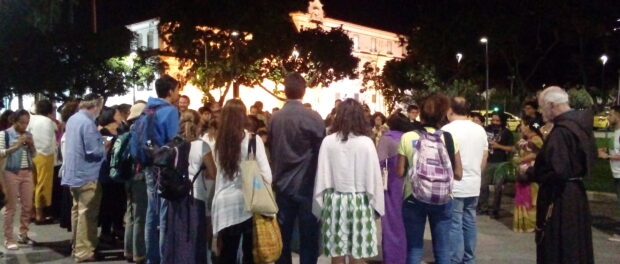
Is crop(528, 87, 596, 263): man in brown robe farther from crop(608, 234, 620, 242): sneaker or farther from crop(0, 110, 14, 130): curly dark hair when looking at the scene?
Result: crop(0, 110, 14, 130): curly dark hair

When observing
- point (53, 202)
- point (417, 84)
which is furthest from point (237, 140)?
point (417, 84)

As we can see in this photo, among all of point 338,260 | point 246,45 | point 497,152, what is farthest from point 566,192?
point 246,45

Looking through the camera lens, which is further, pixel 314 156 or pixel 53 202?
pixel 53 202

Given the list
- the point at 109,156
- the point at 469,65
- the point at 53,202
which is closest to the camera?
the point at 109,156

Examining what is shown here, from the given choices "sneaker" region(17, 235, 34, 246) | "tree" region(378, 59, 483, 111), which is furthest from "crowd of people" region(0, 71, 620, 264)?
"tree" region(378, 59, 483, 111)

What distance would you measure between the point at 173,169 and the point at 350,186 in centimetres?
165

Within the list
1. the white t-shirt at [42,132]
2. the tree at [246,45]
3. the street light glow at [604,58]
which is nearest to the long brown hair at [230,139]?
the white t-shirt at [42,132]

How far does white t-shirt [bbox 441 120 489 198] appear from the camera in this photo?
23.3ft

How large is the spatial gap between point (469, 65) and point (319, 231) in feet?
166

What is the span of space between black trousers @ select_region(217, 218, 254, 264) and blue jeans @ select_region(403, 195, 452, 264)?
1.52 meters

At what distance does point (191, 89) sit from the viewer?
71062 mm

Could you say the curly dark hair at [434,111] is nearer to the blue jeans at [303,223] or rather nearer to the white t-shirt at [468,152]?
the white t-shirt at [468,152]

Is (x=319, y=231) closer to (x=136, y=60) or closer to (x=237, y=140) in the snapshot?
(x=237, y=140)

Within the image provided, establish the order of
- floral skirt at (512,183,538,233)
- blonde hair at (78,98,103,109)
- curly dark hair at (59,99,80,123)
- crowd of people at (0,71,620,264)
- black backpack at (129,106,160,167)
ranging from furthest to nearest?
floral skirt at (512,183,538,233), curly dark hair at (59,99,80,123), blonde hair at (78,98,103,109), black backpack at (129,106,160,167), crowd of people at (0,71,620,264)
